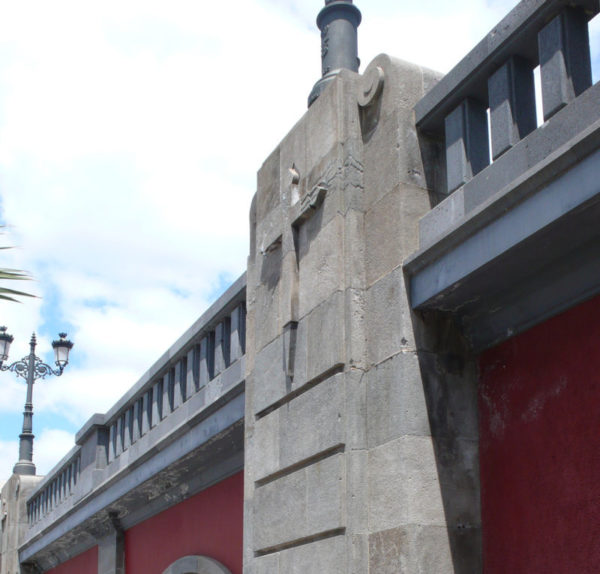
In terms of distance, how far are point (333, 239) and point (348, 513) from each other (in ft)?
5.22

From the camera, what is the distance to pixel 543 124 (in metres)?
4.69

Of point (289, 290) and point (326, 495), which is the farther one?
point (289, 290)

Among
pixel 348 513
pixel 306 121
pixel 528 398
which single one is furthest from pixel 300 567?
pixel 306 121

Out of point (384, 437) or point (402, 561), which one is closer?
point (402, 561)

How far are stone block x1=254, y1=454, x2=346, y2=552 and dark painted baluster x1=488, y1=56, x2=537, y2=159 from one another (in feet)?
6.20

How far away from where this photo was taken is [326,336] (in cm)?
584

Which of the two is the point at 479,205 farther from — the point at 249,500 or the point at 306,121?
the point at 249,500

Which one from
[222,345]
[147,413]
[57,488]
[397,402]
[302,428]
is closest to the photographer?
[397,402]

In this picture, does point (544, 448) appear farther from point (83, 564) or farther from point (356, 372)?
point (83, 564)

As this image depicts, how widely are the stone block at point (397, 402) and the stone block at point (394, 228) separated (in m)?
0.56

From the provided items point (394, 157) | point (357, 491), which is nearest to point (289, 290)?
point (394, 157)

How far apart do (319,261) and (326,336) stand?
1.66 feet

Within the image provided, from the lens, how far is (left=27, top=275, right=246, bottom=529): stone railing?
8500 millimetres

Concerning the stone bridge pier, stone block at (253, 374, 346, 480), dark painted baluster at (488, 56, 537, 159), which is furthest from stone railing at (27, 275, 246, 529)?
dark painted baluster at (488, 56, 537, 159)
